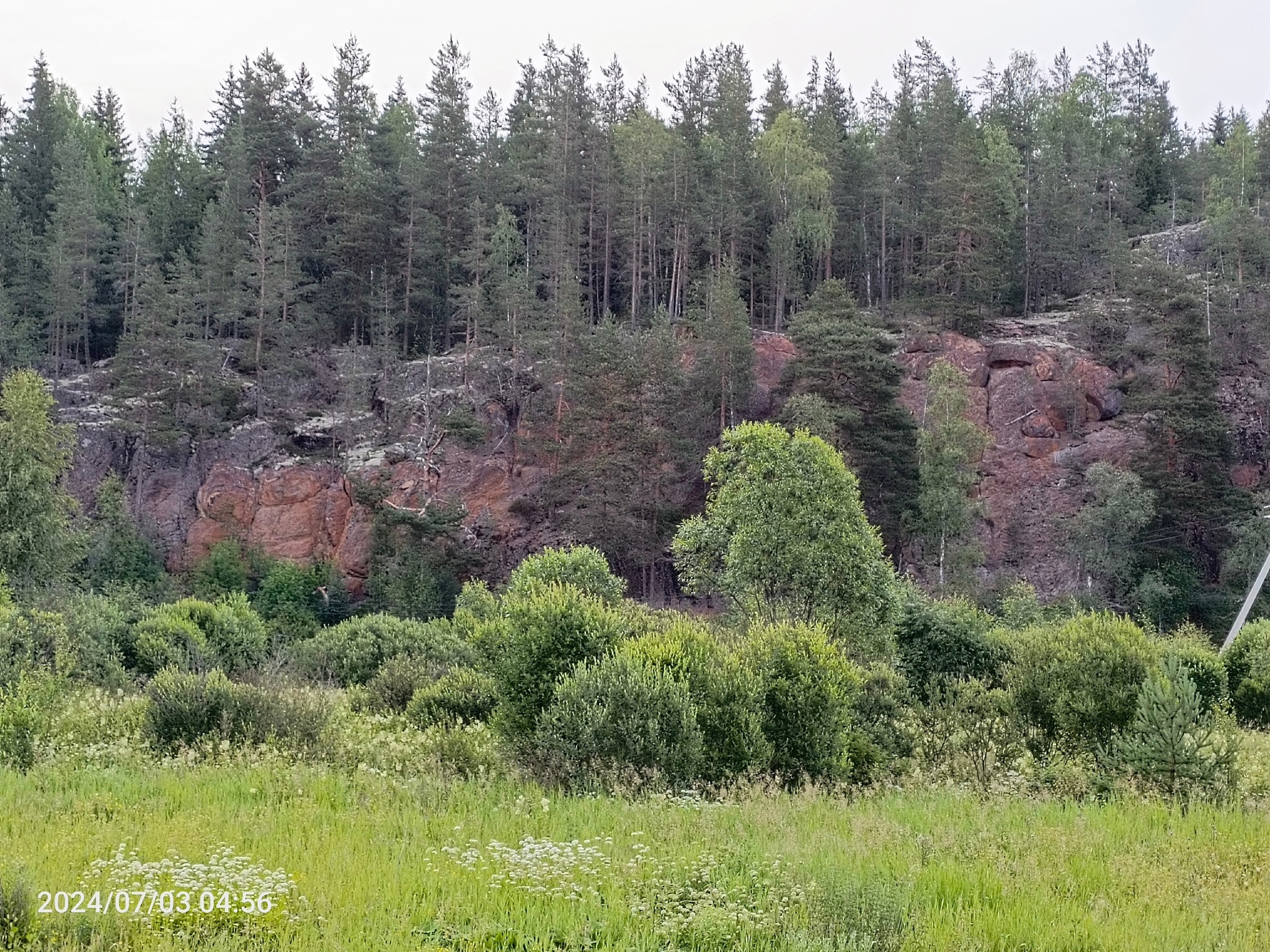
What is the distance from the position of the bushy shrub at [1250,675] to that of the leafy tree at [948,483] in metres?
15.4

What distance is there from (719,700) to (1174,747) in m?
5.41

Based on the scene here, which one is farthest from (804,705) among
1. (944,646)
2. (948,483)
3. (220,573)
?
(220,573)

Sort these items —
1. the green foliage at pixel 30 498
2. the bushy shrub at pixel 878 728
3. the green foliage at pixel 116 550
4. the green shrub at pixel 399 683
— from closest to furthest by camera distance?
the bushy shrub at pixel 878 728
the green shrub at pixel 399 683
the green foliage at pixel 30 498
the green foliage at pixel 116 550

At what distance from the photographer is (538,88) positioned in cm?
7256

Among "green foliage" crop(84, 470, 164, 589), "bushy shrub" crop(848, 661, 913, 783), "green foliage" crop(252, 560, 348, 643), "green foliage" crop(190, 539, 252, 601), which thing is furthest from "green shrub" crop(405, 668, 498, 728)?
"green foliage" crop(84, 470, 164, 589)

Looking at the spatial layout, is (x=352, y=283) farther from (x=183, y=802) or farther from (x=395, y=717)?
(x=183, y=802)

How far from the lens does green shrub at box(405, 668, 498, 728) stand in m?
19.6

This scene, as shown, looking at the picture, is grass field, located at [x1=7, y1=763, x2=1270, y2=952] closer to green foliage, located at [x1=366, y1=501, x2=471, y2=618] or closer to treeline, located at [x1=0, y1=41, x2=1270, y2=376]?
green foliage, located at [x1=366, y1=501, x2=471, y2=618]

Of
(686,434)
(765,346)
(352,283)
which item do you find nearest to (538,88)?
(352,283)

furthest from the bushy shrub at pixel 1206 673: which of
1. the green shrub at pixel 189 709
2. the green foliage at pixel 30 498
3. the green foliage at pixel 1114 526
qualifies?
the green foliage at pixel 30 498

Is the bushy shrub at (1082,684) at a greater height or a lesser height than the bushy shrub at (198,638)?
greater

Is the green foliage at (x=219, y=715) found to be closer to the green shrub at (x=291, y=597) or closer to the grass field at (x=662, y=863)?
the grass field at (x=662, y=863)

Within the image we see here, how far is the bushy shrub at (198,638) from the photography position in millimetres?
29078

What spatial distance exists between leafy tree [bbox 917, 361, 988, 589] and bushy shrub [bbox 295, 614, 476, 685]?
21.6 metres
